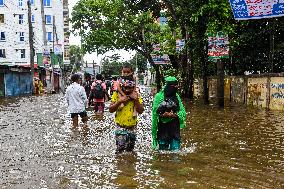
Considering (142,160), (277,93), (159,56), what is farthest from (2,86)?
(142,160)

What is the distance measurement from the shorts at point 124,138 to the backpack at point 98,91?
7.56 m

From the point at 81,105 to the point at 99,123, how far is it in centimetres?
200

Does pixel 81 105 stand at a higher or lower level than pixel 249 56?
lower

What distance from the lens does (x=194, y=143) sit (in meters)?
9.86

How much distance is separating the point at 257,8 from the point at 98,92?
5.97 metres

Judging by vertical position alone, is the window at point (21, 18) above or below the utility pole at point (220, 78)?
above

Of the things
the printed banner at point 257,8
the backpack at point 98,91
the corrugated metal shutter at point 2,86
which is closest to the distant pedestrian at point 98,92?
the backpack at point 98,91

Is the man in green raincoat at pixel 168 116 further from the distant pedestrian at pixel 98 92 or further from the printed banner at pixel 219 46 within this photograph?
the printed banner at pixel 219 46

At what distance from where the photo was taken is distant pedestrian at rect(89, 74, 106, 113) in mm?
15766

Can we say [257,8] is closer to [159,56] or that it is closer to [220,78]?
[220,78]

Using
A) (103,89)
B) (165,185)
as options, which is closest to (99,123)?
(103,89)

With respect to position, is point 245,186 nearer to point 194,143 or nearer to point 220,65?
point 194,143

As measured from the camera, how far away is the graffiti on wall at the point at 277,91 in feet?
59.8

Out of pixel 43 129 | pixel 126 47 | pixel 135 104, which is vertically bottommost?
pixel 43 129
